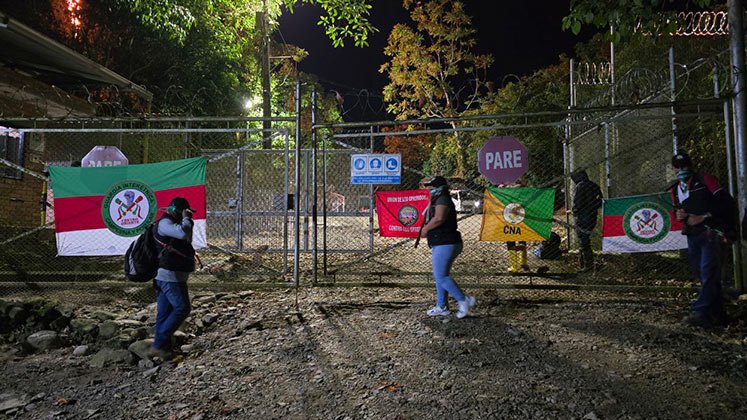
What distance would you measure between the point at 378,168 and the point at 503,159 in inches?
67.5

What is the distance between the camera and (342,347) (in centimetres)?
441

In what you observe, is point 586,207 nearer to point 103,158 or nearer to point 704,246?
point 704,246

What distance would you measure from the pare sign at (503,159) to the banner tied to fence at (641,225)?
1.22 m

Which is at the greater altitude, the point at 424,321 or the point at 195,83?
the point at 195,83

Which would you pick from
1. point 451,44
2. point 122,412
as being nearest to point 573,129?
point 122,412

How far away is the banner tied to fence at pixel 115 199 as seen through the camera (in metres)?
6.10

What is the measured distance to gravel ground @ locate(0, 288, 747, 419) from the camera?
3172 mm

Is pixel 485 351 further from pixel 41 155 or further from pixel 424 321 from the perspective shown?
pixel 41 155

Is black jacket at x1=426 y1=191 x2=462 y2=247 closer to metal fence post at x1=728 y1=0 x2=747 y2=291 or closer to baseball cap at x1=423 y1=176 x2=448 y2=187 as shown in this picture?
baseball cap at x1=423 y1=176 x2=448 y2=187

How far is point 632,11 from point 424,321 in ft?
12.9

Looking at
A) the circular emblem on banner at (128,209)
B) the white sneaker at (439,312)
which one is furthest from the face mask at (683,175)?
the circular emblem on banner at (128,209)

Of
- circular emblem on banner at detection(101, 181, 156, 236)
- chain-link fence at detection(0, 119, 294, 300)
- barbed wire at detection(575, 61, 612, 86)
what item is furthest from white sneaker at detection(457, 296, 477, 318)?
barbed wire at detection(575, 61, 612, 86)

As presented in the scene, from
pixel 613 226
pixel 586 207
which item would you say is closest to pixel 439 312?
pixel 613 226

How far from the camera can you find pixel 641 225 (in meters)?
5.77
